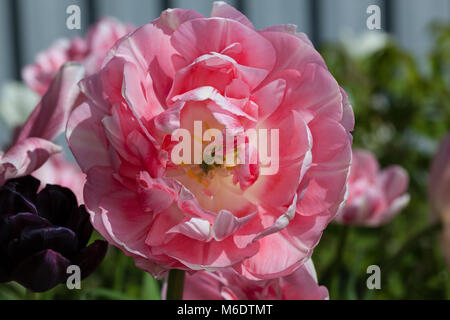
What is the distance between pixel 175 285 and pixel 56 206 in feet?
0.18

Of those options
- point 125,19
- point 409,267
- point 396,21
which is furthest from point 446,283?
point 396,21

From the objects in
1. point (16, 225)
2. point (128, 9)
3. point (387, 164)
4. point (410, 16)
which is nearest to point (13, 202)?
point (16, 225)

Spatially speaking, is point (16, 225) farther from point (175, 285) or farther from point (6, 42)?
point (6, 42)

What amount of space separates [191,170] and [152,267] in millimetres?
54

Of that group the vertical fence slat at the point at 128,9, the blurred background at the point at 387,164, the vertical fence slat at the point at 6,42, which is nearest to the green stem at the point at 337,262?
the blurred background at the point at 387,164

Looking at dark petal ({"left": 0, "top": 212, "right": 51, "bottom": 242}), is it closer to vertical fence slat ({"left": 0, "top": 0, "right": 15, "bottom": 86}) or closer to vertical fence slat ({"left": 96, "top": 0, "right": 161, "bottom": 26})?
vertical fence slat ({"left": 96, "top": 0, "right": 161, "bottom": 26})

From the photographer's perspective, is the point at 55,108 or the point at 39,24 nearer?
the point at 55,108

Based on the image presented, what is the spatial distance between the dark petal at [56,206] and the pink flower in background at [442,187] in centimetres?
28

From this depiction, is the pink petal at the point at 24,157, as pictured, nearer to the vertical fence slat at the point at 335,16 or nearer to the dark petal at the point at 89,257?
the dark petal at the point at 89,257

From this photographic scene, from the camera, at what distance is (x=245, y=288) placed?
28 cm

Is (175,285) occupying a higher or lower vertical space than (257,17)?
higher

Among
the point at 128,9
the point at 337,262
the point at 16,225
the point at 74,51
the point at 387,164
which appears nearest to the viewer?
the point at 16,225

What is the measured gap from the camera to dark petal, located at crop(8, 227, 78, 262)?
0.75 ft

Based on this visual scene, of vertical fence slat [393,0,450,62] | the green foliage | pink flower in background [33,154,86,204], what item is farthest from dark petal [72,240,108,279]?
vertical fence slat [393,0,450,62]
